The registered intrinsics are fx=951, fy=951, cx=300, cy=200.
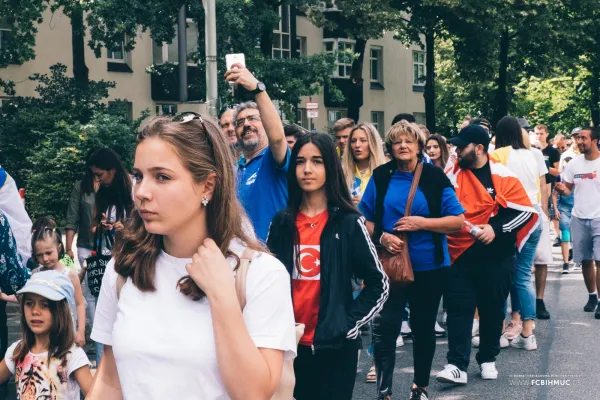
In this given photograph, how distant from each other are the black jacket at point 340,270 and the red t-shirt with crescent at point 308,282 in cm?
4

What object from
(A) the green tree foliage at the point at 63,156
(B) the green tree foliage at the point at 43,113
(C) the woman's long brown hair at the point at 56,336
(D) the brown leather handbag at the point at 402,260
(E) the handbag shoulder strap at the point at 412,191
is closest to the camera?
(C) the woman's long brown hair at the point at 56,336

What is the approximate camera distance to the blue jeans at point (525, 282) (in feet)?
29.1

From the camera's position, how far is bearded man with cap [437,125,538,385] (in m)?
7.56

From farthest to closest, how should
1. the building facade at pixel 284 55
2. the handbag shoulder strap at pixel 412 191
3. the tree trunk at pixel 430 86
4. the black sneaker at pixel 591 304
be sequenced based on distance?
the tree trunk at pixel 430 86 → the building facade at pixel 284 55 → the black sneaker at pixel 591 304 → the handbag shoulder strap at pixel 412 191

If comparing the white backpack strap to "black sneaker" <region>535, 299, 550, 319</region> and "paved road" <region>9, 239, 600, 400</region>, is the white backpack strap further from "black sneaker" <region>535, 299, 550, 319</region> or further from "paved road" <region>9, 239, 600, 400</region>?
"black sneaker" <region>535, 299, 550, 319</region>

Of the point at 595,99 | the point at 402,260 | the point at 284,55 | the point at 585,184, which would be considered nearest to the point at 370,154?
the point at 402,260

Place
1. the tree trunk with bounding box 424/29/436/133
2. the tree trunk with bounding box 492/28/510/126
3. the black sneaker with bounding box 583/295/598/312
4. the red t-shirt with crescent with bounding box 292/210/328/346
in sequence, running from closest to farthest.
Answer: the red t-shirt with crescent with bounding box 292/210/328/346 → the black sneaker with bounding box 583/295/598/312 → the tree trunk with bounding box 492/28/510/126 → the tree trunk with bounding box 424/29/436/133

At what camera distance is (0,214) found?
16.3ft

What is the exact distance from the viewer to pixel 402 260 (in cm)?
658

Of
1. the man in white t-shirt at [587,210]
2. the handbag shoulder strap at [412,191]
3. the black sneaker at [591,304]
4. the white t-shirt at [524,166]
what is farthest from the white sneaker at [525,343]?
the handbag shoulder strap at [412,191]

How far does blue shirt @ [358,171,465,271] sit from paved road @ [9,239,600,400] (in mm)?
1124

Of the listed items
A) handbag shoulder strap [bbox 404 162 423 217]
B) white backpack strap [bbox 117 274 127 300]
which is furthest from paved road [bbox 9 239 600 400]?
white backpack strap [bbox 117 274 127 300]

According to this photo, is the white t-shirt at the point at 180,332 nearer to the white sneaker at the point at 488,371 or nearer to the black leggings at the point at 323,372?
the black leggings at the point at 323,372

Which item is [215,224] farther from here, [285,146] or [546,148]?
[546,148]
